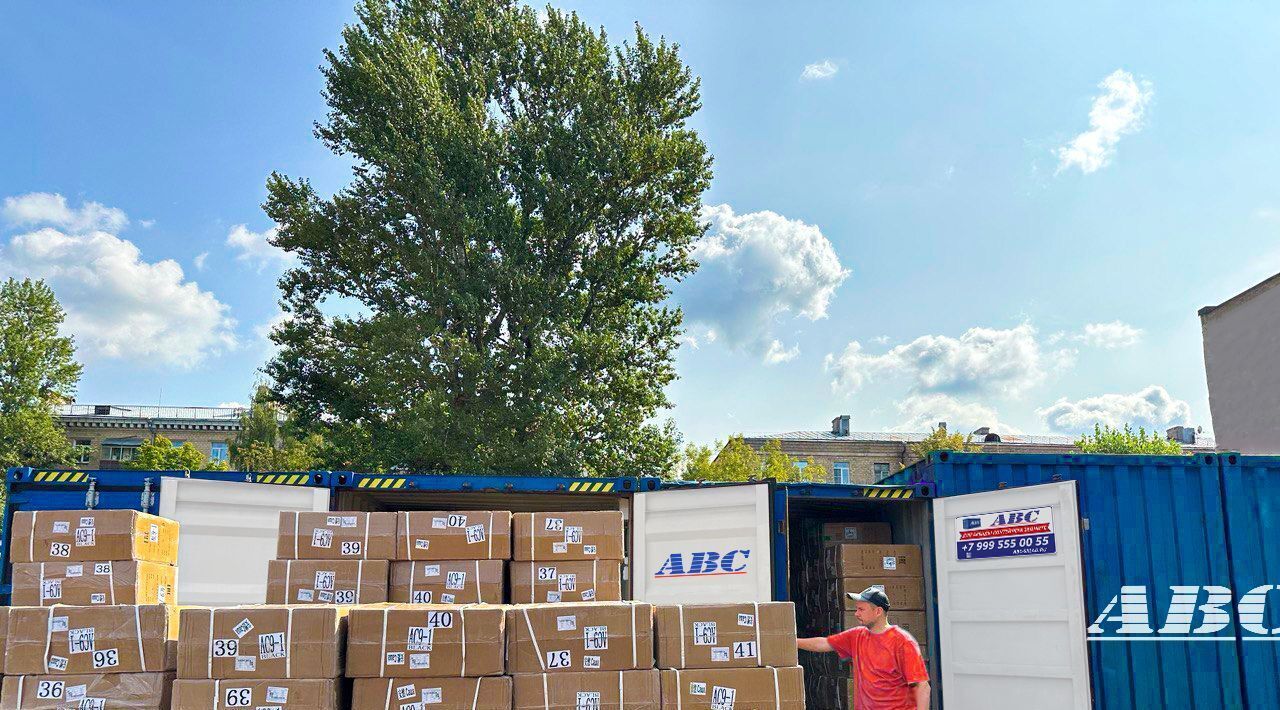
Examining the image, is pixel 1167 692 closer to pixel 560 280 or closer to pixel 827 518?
pixel 827 518

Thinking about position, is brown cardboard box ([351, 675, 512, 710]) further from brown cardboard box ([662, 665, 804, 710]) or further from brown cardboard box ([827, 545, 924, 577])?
brown cardboard box ([827, 545, 924, 577])

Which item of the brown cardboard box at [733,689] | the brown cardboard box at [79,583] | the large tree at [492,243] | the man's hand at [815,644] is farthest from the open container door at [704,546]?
the large tree at [492,243]

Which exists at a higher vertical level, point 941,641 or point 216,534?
point 216,534

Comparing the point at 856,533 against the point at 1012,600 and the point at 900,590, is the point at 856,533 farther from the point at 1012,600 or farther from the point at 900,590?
the point at 1012,600

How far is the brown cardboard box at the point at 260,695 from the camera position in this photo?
5.01m

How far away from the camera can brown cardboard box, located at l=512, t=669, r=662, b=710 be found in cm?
520

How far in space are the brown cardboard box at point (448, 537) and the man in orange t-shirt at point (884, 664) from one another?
275 cm

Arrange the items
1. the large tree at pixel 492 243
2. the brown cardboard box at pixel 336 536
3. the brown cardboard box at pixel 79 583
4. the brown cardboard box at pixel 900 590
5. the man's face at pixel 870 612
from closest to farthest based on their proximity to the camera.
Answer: the man's face at pixel 870 612 → the brown cardboard box at pixel 79 583 → the brown cardboard box at pixel 336 536 → the brown cardboard box at pixel 900 590 → the large tree at pixel 492 243

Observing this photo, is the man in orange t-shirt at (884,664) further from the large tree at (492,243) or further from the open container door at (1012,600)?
the large tree at (492,243)

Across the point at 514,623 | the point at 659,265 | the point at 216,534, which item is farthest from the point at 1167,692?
the point at 659,265

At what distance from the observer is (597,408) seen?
838 inches

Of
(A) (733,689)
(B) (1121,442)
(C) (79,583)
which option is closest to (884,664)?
(A) (733,689)

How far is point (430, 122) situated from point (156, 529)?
15455 mm

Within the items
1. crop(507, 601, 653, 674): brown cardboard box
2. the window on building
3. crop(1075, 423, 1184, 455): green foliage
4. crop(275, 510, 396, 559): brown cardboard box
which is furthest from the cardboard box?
the window on building
